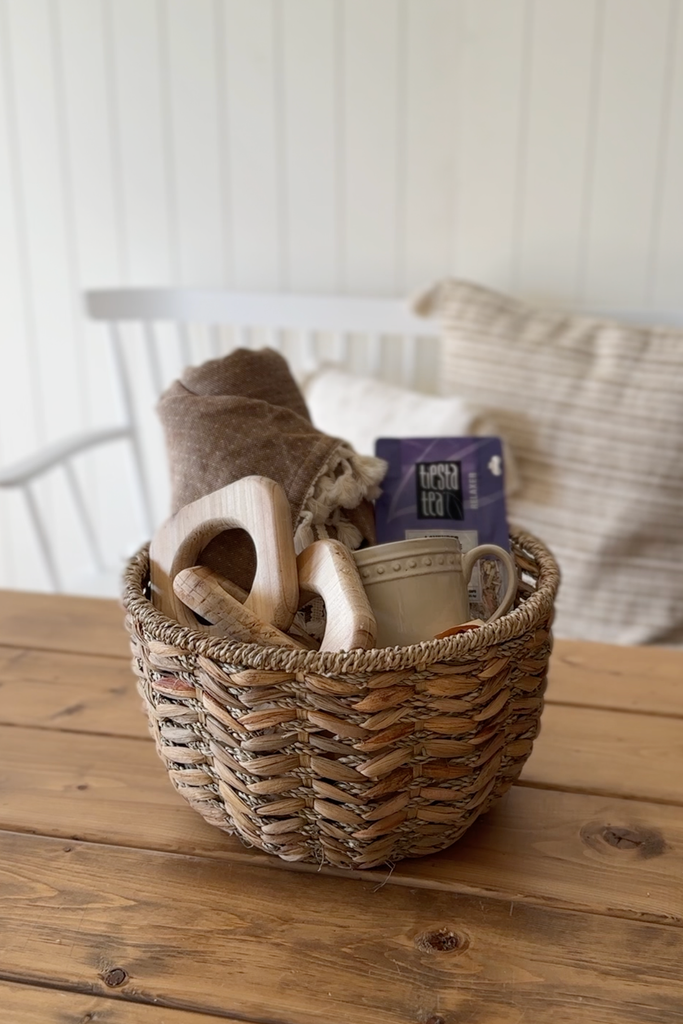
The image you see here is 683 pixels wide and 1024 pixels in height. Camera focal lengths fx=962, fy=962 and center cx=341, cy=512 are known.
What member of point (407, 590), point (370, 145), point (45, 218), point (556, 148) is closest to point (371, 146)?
point (370, 145)

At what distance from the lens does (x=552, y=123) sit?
5.51 feet

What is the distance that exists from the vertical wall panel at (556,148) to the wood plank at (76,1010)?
147cm

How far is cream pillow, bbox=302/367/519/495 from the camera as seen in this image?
144 centimetres

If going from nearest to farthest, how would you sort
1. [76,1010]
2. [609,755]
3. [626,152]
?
[76,1010], [609,755], [626,152]

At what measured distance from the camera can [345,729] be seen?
1.87ft

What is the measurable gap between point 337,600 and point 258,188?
1432 millimetres

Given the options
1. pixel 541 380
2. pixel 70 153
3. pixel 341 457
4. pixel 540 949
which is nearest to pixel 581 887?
pixel 540 949

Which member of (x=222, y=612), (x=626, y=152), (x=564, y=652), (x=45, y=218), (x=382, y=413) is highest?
(x=626, y=152)

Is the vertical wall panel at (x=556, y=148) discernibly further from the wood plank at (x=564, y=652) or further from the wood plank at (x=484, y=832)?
the wood plank at (x=484, y=832)

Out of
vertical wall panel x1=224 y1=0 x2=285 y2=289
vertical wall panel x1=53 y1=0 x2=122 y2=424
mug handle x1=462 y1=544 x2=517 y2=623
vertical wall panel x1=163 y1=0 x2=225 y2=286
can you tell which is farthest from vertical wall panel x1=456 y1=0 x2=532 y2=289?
mug handle x1=462 y1=544 x2=517 y2=623

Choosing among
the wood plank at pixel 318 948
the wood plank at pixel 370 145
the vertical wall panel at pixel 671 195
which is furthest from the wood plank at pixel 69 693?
the vertical wall panel at pixel 671 195

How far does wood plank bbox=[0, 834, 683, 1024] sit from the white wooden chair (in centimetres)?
99

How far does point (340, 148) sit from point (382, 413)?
23.6 inches

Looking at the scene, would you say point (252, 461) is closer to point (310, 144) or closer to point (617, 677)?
point (617, 677)
